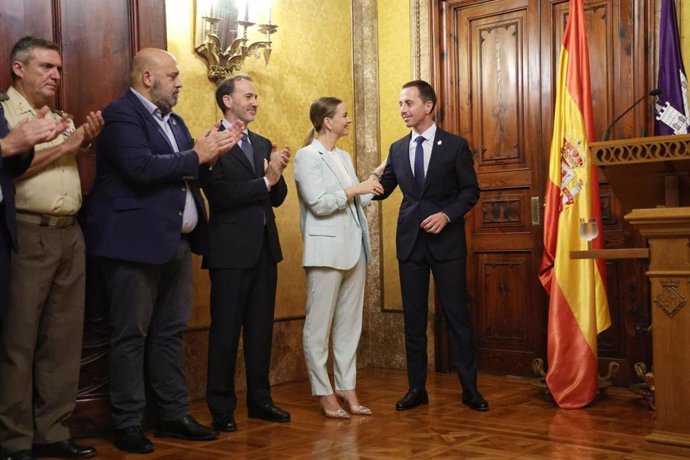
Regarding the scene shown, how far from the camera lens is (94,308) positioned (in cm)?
333

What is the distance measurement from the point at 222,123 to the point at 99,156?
1.92ft

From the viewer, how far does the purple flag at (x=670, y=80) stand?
385 cm

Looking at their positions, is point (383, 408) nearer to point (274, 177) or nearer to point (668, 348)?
point (274, 177)

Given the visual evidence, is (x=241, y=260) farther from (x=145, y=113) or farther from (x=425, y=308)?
(x=425, y=308)

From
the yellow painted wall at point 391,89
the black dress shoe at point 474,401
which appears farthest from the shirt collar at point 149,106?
the yellow painted wall at point 391,89

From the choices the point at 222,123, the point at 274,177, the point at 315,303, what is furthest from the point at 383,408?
the point at 222,123

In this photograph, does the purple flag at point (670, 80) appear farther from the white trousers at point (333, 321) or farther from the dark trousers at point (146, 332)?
the dark trousers at point (146, 332)

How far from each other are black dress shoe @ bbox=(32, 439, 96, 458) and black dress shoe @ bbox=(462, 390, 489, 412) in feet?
5.47

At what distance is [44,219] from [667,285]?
6.77ft

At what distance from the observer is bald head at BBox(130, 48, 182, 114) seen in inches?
125

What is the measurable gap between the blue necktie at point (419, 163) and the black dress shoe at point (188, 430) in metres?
1.46

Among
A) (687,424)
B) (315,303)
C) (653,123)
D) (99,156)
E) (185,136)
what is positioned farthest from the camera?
(653,123)

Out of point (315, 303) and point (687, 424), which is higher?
point (315, 303)

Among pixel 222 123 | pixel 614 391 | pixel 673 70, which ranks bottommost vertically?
pixel 614 391
